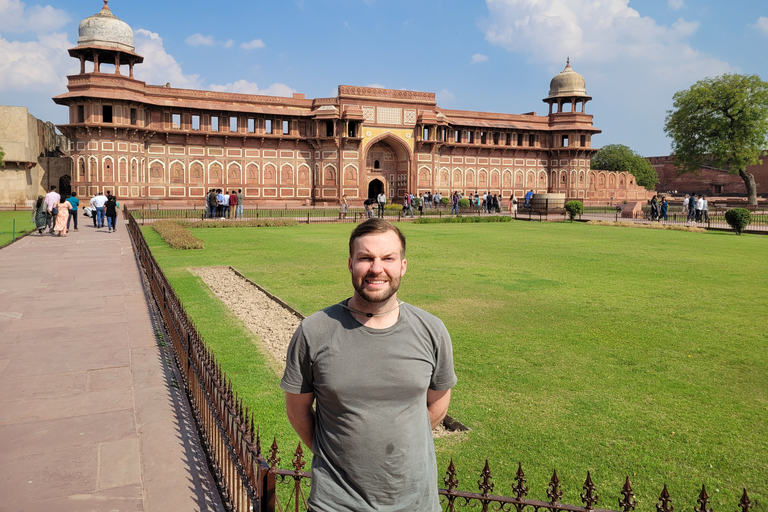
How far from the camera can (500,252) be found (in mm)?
13422

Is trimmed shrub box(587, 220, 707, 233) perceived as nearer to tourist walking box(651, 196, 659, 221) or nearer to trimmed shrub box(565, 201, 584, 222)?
trimmed shrub box(565, 201, 584, 222)

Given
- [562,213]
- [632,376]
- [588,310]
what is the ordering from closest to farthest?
[632,376], [588,310], [562,213]

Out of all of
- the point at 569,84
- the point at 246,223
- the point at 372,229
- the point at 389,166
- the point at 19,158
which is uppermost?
the point at 569,84

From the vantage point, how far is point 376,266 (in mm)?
1736

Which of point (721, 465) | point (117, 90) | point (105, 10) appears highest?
point (105, 10)

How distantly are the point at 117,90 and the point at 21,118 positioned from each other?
282 inches

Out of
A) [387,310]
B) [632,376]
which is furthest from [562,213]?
[387,310]

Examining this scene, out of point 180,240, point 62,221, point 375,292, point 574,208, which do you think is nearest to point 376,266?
point 375,292

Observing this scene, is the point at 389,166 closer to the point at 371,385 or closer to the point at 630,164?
the point at 630,164

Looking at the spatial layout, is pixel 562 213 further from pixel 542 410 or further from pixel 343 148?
pixel 542 410

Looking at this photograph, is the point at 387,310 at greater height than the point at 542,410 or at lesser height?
greater

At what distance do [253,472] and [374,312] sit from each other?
1.11 metres

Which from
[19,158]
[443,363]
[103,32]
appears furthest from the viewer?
[19,158]

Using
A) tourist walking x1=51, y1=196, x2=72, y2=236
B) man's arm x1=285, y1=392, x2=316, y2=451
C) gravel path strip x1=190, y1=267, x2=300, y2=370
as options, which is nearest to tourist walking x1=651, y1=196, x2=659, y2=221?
gravel path strip x1=190, y1=267, x2=300, y2=370
